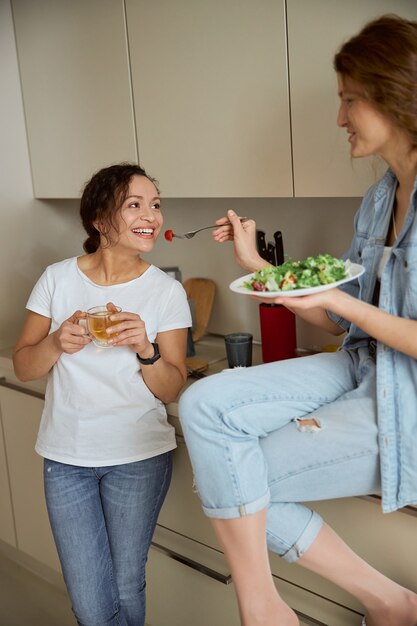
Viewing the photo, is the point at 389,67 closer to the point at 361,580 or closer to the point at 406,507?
the point at 406,507

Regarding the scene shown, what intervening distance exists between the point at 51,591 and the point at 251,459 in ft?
4.72

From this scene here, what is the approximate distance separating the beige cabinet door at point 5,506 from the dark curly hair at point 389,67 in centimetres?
164

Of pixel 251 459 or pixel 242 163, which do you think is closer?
pixel 251 459

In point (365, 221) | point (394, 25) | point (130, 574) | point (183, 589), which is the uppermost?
point (394, 25)

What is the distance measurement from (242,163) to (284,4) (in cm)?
37

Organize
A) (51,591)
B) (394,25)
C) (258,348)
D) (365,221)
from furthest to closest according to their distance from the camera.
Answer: (51,591), (258,348), (365,221), (394,25)

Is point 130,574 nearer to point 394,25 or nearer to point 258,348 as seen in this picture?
point 258,348

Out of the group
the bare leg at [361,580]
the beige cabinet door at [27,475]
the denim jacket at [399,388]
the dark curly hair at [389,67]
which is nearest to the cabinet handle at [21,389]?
the beige cabinet door at [27,475]

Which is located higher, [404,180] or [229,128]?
[229,128]

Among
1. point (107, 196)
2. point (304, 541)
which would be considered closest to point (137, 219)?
point (107, 196)

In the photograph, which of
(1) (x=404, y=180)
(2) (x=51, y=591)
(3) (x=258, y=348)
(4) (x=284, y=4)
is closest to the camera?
(1) (x=404, y=180)

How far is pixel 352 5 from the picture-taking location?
1565 mm

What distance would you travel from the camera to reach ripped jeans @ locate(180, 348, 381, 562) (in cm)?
134

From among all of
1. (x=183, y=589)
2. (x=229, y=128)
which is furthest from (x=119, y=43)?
(x=183, y=589)
